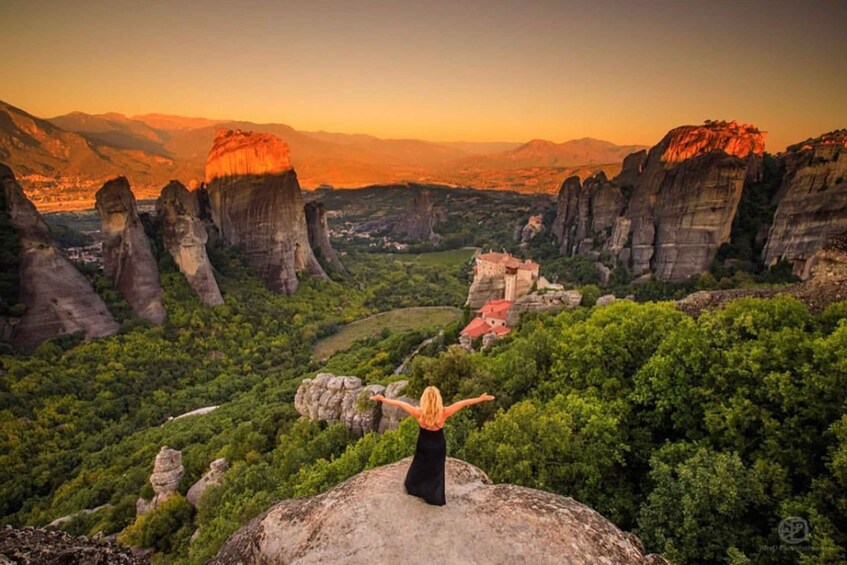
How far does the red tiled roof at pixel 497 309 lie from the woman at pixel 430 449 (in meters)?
39.6

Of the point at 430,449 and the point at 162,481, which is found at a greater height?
the point at 430,449

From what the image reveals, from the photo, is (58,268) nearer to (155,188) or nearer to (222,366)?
(222,366)

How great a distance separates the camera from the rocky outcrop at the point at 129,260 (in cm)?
5372

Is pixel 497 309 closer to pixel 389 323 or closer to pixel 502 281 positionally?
pixel 502 281

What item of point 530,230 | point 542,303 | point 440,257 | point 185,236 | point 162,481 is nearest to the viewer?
point 162,481

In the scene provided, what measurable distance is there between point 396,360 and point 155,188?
183m

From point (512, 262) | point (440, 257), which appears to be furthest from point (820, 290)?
point (440, 257)

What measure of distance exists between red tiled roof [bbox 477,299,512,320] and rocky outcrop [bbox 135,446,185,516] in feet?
106

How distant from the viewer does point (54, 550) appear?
6676 mm

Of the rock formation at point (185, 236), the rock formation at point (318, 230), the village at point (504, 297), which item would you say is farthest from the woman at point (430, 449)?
the rock formation at point (318, 230)

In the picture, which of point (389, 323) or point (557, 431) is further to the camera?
point (389, 323)

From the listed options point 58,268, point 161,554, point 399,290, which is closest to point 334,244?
point 399,290

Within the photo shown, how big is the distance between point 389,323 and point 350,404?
150 feet

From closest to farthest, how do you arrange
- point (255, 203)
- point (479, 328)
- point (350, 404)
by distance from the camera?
point (350, 404)
point (479, 328)
point (255, 203)
